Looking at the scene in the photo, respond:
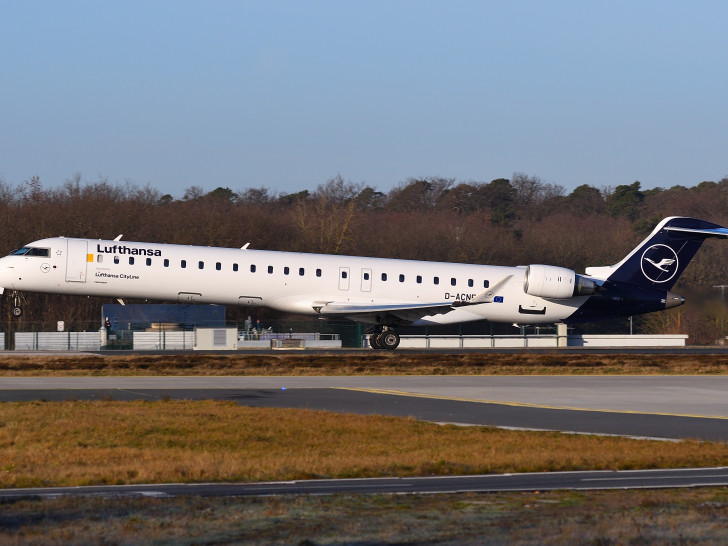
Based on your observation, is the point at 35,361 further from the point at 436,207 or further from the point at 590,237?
the point at 436,207

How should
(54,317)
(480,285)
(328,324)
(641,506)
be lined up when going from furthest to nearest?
(54,317), (328,324), (480,285), (641,506)

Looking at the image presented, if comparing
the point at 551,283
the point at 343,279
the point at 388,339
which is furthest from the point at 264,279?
the point at 551,283

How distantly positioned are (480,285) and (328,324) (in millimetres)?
12968

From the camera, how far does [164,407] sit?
19.5 m

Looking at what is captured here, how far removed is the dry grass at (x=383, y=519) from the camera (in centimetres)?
816

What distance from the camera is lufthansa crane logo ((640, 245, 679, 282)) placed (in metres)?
41.0

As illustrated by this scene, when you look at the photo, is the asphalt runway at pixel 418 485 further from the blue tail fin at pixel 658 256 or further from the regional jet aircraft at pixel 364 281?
the blue tail fin at pixel 658 256

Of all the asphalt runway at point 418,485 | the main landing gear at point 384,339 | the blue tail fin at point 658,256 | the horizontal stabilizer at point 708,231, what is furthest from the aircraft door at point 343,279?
the asphalt runway at point 418,485

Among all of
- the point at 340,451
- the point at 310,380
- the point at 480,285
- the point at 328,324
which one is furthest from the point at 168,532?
the point at 328,324

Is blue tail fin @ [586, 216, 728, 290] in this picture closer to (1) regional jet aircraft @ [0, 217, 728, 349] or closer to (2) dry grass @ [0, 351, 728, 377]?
(1) regional jet aircraft @ [0, 217, 728, 349]

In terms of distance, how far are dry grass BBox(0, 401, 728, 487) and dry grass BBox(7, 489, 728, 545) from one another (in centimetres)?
195

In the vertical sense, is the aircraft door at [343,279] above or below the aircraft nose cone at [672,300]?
above

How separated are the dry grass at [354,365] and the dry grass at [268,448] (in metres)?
11.0

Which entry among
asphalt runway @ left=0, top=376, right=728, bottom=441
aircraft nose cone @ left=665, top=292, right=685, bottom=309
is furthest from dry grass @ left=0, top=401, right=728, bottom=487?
aircraft nose cone @ left=665, top=292, right=685, bottom=309
